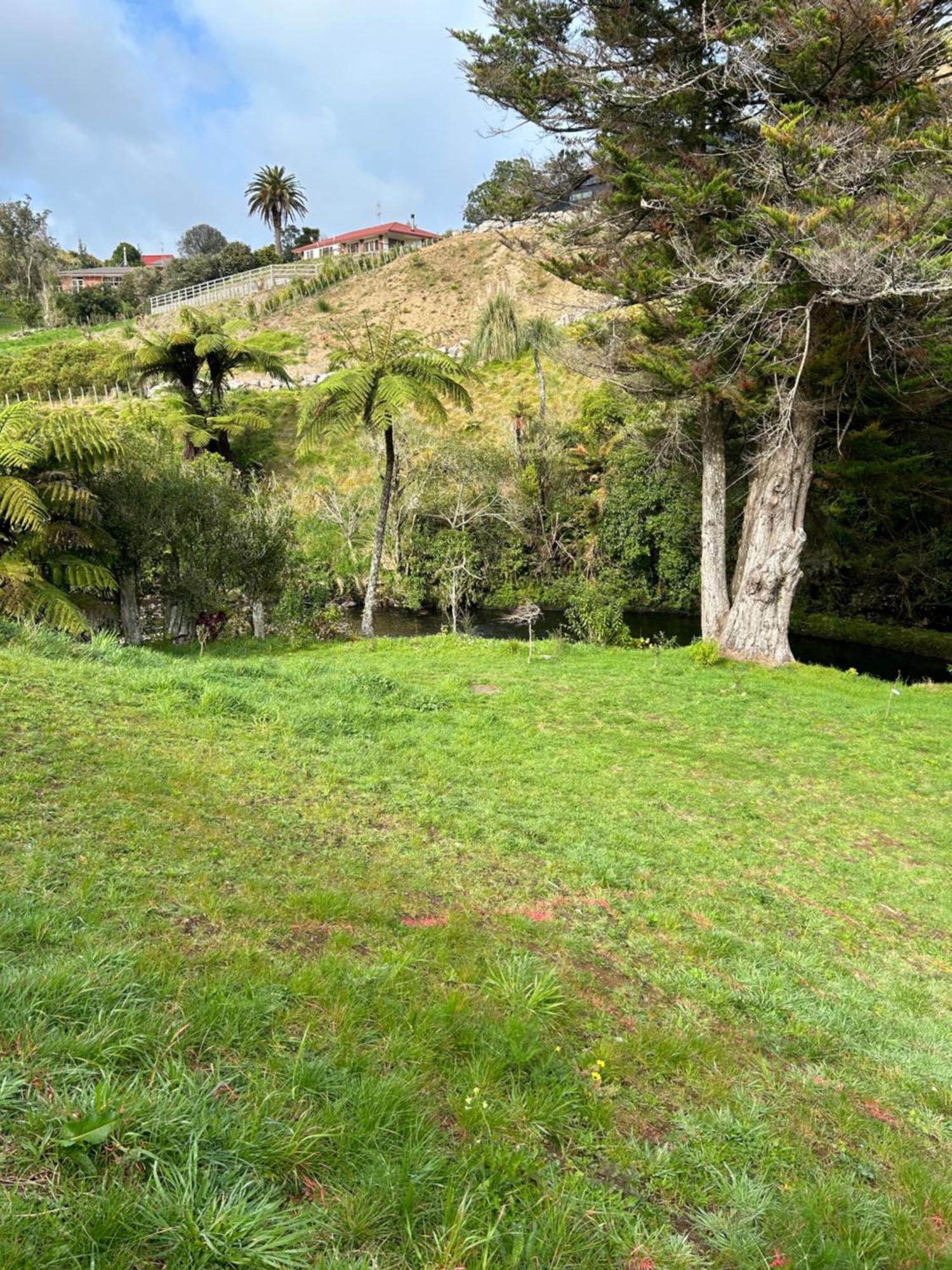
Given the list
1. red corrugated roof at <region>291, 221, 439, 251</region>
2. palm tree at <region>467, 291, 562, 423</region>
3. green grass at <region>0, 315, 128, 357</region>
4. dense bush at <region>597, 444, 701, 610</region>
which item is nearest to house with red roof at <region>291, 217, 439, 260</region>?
red corrugated roof at <region>291, 221, 439, 251</region>

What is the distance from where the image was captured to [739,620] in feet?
42.7

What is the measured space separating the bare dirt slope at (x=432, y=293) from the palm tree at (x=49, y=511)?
28364 mm

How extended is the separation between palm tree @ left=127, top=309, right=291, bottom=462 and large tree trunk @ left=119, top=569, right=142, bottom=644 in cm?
1234

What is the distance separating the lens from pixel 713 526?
13.6 meters

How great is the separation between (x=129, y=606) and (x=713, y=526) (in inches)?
449

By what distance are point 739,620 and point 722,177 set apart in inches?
290

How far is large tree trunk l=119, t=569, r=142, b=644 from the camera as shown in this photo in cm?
1218

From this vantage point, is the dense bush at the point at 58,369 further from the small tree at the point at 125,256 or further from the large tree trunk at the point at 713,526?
the small tree at the point at 125,256

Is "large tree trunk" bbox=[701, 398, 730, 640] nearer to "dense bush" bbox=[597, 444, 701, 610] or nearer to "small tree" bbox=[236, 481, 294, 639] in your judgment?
"dense bush" bbox=[597, 444, 701, 610]

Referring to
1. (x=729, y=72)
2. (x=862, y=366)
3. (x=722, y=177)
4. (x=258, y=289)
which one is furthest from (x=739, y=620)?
(x=258, y=289)

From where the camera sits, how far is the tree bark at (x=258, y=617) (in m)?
14.4

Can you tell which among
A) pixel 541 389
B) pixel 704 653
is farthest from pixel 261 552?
pixel 541 389

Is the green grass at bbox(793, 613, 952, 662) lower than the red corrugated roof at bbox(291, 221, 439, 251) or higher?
lower

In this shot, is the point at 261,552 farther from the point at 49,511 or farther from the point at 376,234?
the point at 376,234
